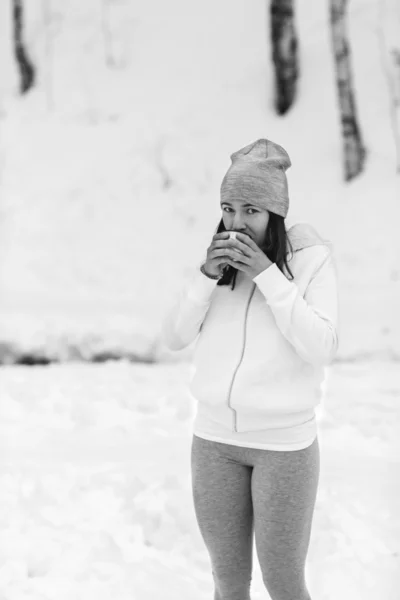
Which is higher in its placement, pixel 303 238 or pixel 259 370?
pixel 303 238

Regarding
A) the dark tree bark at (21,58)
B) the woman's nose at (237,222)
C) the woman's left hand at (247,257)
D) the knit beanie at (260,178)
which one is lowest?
the woman's left hand at (247,257)

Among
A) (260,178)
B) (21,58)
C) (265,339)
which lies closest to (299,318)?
(265,339)

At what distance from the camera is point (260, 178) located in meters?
2.09

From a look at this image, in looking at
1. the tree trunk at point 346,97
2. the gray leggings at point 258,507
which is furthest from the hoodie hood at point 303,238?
the tree trunk at point 346,97

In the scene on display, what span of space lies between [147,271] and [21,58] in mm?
5812

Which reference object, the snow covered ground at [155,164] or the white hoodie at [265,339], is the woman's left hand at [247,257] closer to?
the white hoodie at [265,339]

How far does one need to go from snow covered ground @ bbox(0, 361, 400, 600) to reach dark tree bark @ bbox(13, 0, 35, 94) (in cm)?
813

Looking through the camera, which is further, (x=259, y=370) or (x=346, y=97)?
(x=346, y=97)

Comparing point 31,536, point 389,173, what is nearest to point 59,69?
point 389,173

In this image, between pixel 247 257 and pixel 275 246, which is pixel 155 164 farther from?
pixel 247 257

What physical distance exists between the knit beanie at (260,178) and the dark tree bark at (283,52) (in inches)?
361

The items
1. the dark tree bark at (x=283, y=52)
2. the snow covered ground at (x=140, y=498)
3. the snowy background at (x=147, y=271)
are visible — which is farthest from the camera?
the dark tree bark at (x=283, y=52)

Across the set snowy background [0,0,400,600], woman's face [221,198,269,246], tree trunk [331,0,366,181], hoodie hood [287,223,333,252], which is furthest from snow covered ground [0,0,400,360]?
woman's face [221,198,269,246]

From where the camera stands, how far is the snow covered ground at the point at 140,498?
329cm
